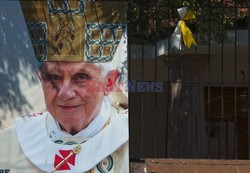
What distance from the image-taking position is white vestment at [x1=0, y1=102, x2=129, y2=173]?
591 cm

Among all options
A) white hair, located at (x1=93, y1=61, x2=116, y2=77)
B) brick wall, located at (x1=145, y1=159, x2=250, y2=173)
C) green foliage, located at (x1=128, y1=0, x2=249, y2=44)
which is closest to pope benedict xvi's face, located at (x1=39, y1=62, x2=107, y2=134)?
white hair, located at (x1=93, y1=61, x2=116, y2=77)

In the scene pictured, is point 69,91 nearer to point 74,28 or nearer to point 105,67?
point 105,67

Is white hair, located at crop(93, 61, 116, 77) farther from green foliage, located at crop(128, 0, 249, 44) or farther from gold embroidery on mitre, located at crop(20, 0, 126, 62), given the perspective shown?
green foliage, located at crop(128, 0, 249, 44)

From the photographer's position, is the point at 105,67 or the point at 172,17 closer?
the point at 105,67

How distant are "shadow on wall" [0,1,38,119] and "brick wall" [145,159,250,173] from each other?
190cm

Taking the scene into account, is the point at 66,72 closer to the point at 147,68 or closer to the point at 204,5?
the point at 204,5

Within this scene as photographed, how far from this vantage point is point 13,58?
19.3 feet

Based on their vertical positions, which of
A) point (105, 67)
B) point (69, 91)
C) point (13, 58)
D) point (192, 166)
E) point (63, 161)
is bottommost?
point (192, 166)

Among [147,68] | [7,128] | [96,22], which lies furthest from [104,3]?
[147,68]

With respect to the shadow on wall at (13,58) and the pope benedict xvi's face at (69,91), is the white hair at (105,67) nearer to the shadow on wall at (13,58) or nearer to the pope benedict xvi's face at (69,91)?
the pope benedict xvi's face at (69,91)

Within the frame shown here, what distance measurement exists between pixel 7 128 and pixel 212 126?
27.7 ft

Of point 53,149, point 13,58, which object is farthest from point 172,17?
point 53,149

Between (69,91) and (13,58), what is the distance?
2.68 ft

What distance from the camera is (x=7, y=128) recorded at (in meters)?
5.90
